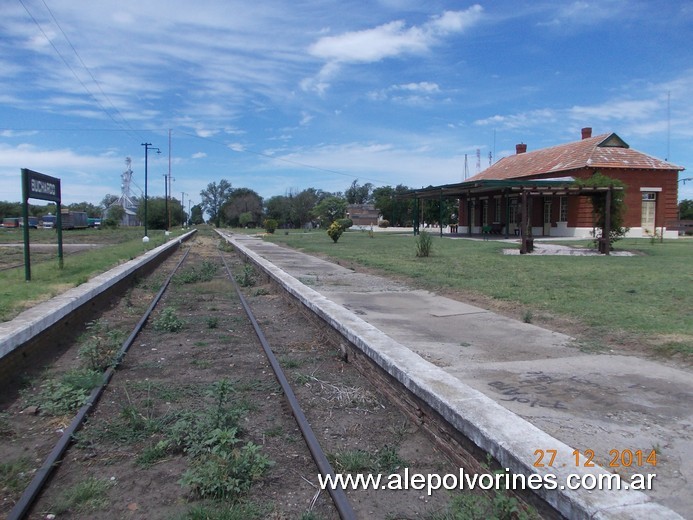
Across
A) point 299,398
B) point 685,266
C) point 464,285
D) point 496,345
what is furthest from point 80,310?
point 685,266

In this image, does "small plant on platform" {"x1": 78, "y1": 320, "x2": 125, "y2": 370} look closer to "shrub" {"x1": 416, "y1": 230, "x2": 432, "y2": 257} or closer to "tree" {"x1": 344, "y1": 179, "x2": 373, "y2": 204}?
"shrub" {"x1": 416, "y1": 230, "x2": 432, "y2": 257}

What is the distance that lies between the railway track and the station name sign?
7197mm

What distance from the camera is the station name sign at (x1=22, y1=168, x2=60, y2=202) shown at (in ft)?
43.0

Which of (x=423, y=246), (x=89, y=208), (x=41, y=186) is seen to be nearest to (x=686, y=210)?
(x=423, y=246)

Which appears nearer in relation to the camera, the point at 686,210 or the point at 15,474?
the point at 15,474

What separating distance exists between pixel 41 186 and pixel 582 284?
13453 mm

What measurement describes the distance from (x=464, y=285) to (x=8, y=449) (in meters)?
9.99

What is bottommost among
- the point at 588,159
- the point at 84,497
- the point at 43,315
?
the point at 84,497

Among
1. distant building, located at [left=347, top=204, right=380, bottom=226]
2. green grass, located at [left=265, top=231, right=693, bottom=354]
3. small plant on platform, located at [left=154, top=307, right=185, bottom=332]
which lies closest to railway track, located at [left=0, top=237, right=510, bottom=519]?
small plant on platform, located at [left=154, top=307, right=185, bottom=332]

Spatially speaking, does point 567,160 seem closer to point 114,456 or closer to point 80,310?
point 80,310

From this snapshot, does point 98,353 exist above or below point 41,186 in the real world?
below

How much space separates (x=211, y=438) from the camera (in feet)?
14.1

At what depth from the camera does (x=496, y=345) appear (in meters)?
7.21

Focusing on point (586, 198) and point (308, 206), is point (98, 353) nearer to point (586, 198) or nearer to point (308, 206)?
point (586, 198)
